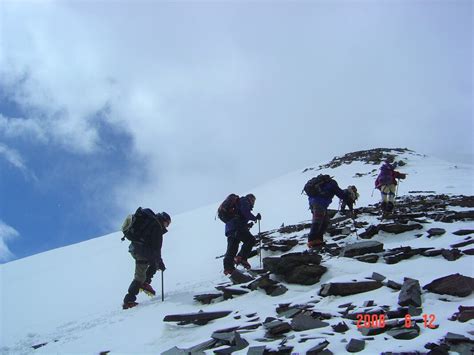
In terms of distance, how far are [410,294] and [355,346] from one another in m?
1.69

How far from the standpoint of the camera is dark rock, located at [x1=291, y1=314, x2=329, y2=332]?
5.69 m

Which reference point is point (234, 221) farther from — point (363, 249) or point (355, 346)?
point (355, 346)

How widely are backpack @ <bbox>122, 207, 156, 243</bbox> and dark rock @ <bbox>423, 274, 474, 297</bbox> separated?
20.9 ft

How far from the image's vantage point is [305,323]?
576 cm

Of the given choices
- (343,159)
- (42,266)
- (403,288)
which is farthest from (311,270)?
(343,159)

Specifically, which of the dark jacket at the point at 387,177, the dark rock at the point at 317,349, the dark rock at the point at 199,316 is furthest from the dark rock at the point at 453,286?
the dark jacket at the point at 387,177

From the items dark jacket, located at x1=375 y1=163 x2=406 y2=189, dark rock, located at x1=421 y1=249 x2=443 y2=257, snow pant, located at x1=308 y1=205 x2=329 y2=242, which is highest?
dark jacket, located at x1=375 y1=163 x2=406 y2=189

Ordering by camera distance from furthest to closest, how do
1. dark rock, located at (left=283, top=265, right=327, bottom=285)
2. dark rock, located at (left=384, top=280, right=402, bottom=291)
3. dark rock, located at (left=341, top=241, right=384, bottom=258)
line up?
dark rock, located at (left=341, top=241, right=384, bottom=258) → dark rock, located at (left=283, top=265, right=327, bottom=285) → dark rock, located at (left=384, top=280, right=402, bottom=291)

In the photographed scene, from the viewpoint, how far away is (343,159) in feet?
170

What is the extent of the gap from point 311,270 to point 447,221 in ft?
17.3

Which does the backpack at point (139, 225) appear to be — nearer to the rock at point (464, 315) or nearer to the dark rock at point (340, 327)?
the dark rock at point (340, 327)

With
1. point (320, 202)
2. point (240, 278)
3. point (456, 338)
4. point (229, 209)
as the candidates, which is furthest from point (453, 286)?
point (229, 209)

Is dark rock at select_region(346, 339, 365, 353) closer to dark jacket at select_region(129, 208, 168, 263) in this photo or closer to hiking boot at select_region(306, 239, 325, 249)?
hiking boot at select_region(306, 239, 325, 249)

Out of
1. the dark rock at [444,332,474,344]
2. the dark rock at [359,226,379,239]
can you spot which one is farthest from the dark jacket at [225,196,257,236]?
the dark rock at [444,332,474,344]
